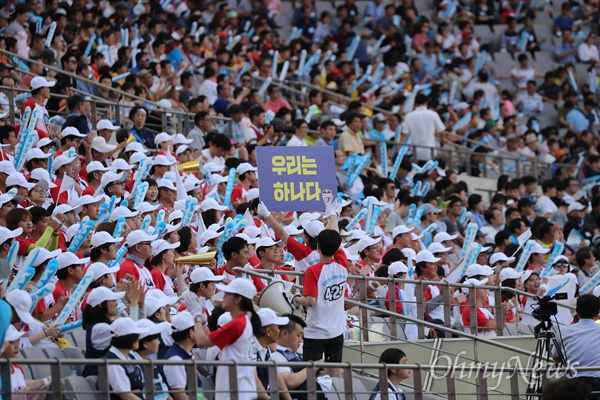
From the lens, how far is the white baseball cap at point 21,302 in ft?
30.5

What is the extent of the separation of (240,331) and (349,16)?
19.8 m

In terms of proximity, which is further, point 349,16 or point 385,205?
point 349,16

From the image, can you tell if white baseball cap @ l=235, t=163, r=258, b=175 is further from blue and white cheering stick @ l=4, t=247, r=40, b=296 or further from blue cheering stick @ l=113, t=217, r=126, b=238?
blue and white cheering stick @ l=4, t=247, r=40, b=296

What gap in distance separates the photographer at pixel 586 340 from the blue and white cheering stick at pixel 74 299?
4.34 m

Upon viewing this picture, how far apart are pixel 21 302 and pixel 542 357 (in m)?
4.69

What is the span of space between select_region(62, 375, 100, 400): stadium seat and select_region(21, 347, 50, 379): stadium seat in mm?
525

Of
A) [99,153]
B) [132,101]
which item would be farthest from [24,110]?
[132,101]

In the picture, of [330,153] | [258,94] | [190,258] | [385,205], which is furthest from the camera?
[258,94]

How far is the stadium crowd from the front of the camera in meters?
9.93

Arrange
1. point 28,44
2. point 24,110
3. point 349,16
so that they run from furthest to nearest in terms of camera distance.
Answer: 1. point 349,16
2. point 28,44
3. point 24,110

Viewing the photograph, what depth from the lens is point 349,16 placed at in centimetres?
2822

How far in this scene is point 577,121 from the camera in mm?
26328

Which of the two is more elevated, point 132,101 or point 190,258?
point 132,101

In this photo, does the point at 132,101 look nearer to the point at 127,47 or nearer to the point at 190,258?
the point at 127,47
